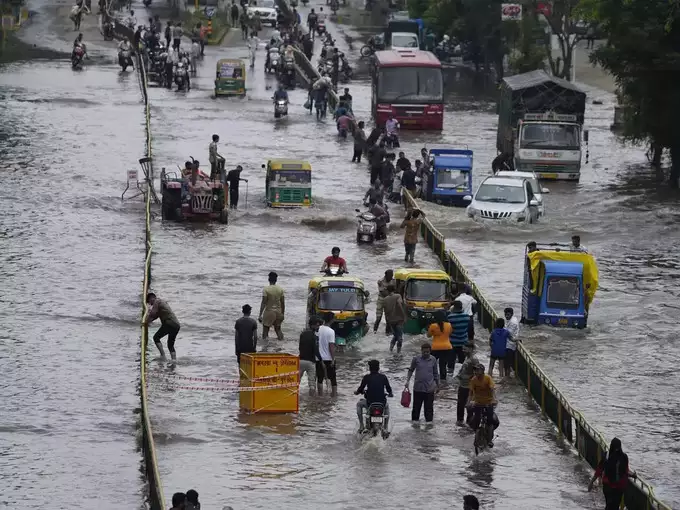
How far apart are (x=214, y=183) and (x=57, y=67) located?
39.6 m

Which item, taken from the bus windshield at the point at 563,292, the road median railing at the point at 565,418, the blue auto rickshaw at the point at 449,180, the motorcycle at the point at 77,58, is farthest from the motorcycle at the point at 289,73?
the bus windshield at the point at 563,292

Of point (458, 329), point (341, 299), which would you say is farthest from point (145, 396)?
point (341, 299)

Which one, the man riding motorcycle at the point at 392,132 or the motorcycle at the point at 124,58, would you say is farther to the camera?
the motorcycle at the point at 124,58

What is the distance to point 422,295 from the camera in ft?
106

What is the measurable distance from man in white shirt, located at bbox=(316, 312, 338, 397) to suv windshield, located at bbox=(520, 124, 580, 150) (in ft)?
91.3

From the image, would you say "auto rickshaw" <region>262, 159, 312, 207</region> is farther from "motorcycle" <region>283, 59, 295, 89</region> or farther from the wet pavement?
"motorcycle" <region>283, 59, 295, 89</region>

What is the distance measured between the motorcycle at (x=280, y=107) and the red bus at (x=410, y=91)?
12.3 feet

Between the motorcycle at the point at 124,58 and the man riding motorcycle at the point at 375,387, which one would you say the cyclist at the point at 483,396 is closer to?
the man riding motorcycle at the point at 375,387

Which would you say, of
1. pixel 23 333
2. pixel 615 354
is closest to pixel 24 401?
pixel 23 333

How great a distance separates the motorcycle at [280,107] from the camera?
2621 inches

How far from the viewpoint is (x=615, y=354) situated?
32344 mm

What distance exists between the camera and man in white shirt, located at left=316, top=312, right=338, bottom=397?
1080 inches

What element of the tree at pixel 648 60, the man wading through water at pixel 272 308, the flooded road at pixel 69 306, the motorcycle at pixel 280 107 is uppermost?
the tree at pixel 648 60

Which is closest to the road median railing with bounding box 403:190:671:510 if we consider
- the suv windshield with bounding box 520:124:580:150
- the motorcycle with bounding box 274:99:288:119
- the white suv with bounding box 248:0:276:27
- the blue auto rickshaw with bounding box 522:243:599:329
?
the blue auto rickshaw with bounding box 522:243:599:329
